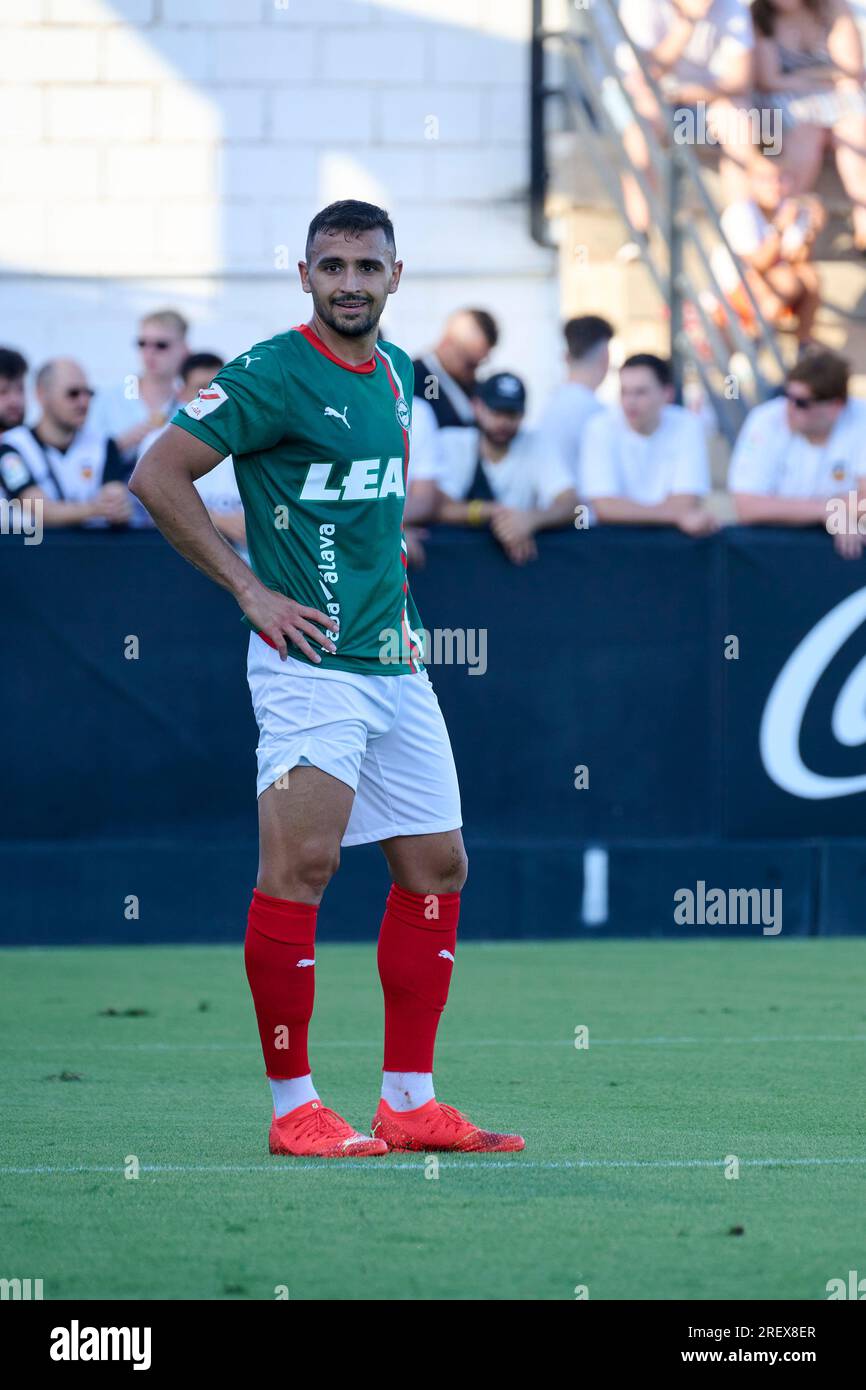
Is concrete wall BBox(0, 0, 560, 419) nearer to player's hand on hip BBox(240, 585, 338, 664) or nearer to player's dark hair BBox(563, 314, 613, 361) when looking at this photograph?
player's dark hair BBox(563, 314, 613, 361)

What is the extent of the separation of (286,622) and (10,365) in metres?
6.14

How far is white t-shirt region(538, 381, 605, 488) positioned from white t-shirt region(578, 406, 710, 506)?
172mm

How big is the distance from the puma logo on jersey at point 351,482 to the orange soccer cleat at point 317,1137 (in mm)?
1364

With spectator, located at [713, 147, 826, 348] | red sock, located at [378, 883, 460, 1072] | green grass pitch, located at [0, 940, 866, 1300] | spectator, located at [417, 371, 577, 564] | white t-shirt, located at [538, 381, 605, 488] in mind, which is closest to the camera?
green grass pitch, located at [0, 940, 866, 1300]

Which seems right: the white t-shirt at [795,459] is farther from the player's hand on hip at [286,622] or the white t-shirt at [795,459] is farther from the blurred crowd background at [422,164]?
the player's hand on hip at [286,622]

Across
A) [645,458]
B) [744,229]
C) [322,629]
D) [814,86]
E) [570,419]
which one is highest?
[814,86]

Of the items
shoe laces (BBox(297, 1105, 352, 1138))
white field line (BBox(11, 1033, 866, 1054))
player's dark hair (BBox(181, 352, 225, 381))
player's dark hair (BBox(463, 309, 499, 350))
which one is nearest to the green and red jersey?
shoe laces (BBox(297, 1105, 352, 1138))

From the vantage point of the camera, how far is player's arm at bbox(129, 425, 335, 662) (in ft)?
16.8

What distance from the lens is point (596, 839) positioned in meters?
10.2

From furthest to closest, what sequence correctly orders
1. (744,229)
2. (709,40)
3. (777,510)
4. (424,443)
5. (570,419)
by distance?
(709,40) → (744,229) → (570,419) → (777,510) → (424,443)

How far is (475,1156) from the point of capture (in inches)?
206

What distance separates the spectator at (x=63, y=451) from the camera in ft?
33.9

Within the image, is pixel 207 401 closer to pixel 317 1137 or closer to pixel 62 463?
pixel 317 1137

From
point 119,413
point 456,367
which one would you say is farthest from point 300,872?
point 119,413
